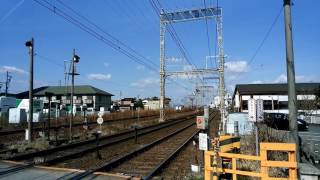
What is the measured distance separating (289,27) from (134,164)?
8.22 m

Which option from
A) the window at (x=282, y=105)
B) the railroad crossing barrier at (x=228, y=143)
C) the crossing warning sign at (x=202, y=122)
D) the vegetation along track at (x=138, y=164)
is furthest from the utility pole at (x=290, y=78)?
the window at (x=282, y=105)

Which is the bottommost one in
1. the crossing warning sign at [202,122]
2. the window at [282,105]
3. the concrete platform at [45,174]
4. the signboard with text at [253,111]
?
the concrete platform at [45,174]

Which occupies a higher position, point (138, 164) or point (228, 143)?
point (228, 143)

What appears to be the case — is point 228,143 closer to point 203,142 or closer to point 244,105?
point 203,142

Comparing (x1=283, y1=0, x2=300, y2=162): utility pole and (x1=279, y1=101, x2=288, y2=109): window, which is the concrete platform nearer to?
(x1=283, y1=0, x2=300, y2=162): utility pole

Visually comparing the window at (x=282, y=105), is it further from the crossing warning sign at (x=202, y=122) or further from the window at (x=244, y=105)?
the crossing warning sign at (x=202, y=122)

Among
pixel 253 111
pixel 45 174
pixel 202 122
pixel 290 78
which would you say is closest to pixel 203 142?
pixel 202 122

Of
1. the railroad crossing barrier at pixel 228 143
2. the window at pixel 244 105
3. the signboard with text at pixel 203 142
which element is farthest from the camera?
the window at pixel 244 105

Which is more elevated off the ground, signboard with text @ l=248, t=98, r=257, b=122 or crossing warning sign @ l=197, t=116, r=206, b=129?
signboard with text @ l=248, t=98, r=257, b=122

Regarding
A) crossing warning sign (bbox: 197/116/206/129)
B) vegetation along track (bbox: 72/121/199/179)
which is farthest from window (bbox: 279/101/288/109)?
crossing warning sign (bbox: 197/116/206/129)

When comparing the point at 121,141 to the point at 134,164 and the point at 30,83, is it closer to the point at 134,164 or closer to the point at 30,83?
the point at 30,83

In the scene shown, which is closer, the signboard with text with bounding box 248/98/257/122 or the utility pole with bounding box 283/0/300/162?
the utility pole with bounding box 283/0/300/162

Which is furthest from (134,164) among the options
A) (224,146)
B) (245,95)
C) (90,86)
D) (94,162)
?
(90,86)

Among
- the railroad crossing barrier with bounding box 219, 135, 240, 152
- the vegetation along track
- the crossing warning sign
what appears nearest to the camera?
the railroad crossing barrier with bounding box 219, 135, 240, 152
